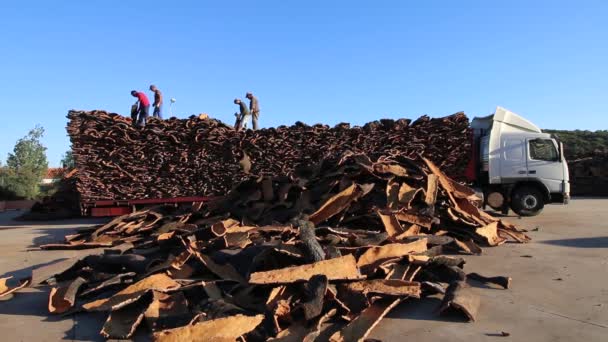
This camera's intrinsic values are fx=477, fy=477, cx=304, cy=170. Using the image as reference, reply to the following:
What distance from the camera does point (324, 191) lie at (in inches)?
347

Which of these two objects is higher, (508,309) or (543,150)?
(543,150)

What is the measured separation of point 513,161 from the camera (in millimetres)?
14133

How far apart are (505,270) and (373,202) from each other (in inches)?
103

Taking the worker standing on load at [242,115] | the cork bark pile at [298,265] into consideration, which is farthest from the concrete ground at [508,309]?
the worker standing on load at [242,115]

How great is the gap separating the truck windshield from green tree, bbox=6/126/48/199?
29.6m

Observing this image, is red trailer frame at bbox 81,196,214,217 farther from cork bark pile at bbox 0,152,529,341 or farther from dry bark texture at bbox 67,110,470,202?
cork bark pile at bbox 0,152,529,341

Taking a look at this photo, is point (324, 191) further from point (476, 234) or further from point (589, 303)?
point (589, 303)

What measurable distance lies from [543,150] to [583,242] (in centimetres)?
559

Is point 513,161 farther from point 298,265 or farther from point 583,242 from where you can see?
point 298,265

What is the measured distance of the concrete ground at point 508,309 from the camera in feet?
13.8

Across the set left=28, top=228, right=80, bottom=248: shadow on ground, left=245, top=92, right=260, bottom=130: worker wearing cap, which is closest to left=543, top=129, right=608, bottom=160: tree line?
left=245, top=92, right=260, bottom=130: worker wearing cap

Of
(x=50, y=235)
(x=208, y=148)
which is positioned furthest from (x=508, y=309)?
(x=50, y=235)

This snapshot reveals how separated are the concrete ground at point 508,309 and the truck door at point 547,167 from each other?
19.7 ft

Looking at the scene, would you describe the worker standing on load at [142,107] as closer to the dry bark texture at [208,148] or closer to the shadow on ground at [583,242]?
the dry bark texture at [208,148]
